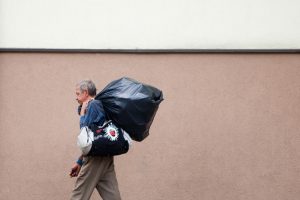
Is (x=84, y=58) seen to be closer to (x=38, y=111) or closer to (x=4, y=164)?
(x=38, y=111)

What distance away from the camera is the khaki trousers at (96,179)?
6.10 metres

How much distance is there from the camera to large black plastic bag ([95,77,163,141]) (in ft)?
19.4

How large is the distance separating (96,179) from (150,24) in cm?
228

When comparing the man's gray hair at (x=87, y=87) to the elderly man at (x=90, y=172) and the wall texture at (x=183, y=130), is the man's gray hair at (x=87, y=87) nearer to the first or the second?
the elderly man at (x=90, y=172)

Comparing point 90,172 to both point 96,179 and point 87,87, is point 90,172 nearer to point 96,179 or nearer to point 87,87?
point 96,179

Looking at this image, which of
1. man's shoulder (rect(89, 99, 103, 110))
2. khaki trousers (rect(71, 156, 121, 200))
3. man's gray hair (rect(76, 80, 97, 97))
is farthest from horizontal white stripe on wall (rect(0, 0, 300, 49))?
khaki trousers (rect(71, 156, 121, 200))

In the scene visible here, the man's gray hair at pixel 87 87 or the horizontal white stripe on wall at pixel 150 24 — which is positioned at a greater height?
the horizontal white stripe on wall at pixel 150 24

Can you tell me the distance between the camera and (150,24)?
24.9ft

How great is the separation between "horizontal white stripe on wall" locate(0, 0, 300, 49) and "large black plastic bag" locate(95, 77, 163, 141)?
1.66 metres

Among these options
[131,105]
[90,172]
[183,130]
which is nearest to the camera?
[131,105]

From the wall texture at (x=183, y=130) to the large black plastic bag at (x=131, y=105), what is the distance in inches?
60.2

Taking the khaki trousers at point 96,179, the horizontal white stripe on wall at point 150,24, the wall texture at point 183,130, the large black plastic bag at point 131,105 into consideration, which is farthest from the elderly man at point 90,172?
the horizontal white stripe on wall at point 150,24

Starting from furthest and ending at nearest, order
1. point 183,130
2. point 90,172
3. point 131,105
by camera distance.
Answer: point 183,130 → point 90,172 → point 131,105

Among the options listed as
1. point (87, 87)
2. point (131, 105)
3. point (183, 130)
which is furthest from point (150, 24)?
point (131, 105)
